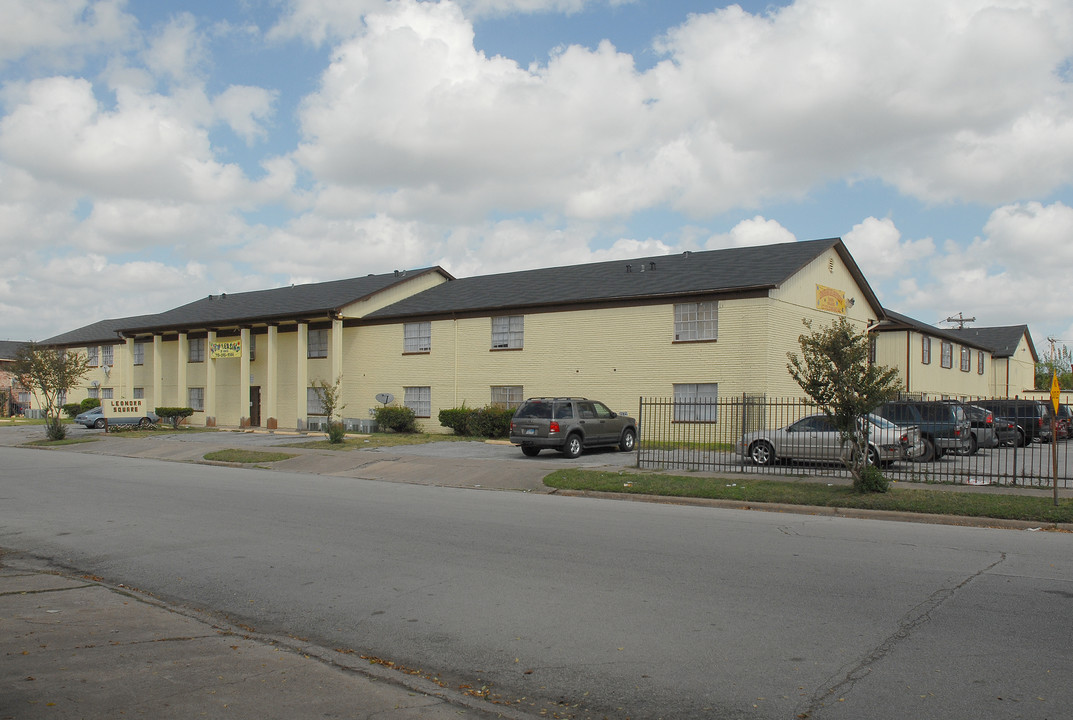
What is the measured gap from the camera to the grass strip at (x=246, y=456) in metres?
24.1

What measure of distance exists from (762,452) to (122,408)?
29.9 m

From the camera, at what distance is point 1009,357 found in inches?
2045

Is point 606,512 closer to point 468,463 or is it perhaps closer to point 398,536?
point 398,536

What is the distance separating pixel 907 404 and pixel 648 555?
1007cm

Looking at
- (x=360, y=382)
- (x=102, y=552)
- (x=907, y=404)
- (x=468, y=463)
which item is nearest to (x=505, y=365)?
(x=360, y=382)

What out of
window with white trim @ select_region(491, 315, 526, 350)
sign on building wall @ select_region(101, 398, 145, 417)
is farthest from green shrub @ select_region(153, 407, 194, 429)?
window with white trim @ select_region(491, 315, 526, 350)

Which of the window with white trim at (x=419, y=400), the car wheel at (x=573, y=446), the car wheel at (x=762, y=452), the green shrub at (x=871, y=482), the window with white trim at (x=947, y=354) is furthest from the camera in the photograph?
the window with white trim at (x=947, y=354)

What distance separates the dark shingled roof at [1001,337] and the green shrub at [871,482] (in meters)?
40.9

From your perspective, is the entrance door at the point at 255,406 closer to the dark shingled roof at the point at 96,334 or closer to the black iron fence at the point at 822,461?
the dark shingled roof at the point at 96,334

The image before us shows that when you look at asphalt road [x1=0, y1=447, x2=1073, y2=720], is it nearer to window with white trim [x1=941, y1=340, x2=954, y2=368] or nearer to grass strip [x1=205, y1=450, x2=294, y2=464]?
grass strip [x1=205, y1=450, x2=294, y2=464]

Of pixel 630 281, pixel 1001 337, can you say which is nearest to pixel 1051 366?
pixel 1001 337

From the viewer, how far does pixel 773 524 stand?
12.2 m

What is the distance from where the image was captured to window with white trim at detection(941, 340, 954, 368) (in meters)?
39.0

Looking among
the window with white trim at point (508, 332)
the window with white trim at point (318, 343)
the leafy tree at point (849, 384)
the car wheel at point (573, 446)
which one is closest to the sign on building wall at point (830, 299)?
the window with white trim at point (508, 332)
